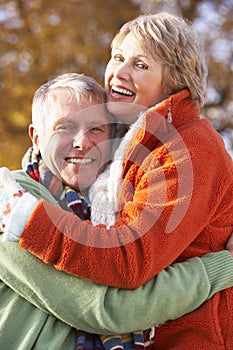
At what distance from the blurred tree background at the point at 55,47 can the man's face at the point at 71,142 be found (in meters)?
4.37

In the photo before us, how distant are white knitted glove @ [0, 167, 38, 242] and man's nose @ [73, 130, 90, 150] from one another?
1.11 ft

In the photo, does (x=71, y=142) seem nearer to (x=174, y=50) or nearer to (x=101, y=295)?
(x=174, y=50)

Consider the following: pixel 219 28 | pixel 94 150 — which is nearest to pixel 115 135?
pixel 94 150

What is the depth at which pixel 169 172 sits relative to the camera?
2.09 metres

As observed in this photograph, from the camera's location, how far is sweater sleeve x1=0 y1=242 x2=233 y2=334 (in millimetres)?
2016

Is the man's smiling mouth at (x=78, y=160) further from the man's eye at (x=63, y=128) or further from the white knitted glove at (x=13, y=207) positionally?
the white knitted glove at (x=13, y=207)

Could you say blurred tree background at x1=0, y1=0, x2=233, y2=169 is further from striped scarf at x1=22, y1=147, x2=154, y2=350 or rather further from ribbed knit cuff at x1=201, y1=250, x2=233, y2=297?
ribbed knit cuff at x1=201, y1=250, x2=233, y2=297

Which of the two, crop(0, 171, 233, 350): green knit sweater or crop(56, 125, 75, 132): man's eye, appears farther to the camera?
crop(56, 125, 75, 132): man's eye

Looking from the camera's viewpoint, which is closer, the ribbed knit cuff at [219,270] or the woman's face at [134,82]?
the ribbed knit cuff at [219,270]

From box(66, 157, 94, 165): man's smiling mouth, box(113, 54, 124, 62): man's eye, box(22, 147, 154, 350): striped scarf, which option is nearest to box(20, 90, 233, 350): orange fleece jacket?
box(22, 147, 154, 350): striped scarf

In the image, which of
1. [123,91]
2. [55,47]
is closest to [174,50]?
[123,91]

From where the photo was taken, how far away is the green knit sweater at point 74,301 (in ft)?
6.63

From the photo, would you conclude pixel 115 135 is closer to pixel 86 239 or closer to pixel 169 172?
pixel 169 172

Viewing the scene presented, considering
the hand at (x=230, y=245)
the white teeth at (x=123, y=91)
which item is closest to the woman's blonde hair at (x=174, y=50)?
the white teeth at (x=123, y=91)
